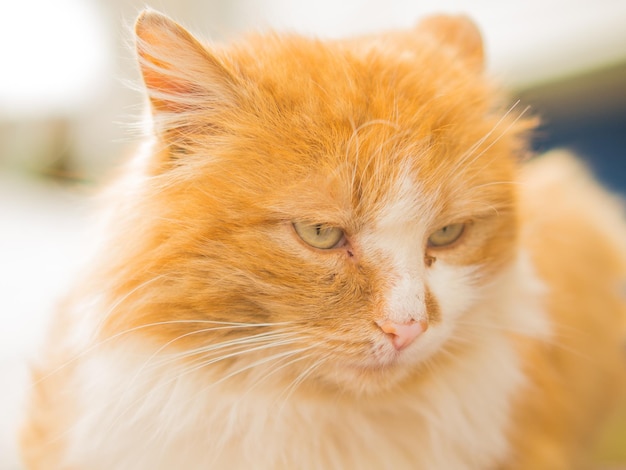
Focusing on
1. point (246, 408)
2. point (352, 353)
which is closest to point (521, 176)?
point (352, 353)

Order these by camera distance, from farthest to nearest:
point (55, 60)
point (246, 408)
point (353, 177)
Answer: point (55, 60) < point (246, 408) < point (353, 177)

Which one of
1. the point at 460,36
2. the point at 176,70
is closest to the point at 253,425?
the point at 176,70

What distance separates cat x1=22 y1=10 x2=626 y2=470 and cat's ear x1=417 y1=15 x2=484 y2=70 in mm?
43

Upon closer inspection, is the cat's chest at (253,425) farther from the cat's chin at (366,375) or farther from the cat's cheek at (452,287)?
the cat's cheek at (452,287)

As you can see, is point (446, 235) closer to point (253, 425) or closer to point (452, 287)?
point (452, 287)

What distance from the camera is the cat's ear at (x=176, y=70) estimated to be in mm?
875

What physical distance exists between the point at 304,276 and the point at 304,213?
0.31ft

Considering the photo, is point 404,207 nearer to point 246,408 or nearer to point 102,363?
point 246,408

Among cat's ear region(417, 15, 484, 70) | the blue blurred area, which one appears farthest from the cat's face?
the blue blurred area

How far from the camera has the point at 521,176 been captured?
3.90ft

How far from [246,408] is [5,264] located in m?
1.63

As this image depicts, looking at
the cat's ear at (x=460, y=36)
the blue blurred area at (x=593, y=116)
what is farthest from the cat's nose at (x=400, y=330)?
the blue blurred area at (x=593, y=116)

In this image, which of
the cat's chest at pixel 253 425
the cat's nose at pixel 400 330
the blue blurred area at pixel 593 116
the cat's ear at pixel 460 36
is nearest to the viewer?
the cat's nose at pixel 400 330

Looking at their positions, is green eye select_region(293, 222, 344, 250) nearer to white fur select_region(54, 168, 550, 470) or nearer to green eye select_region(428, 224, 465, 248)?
white fur select_region(54, 168, 550, 470)
